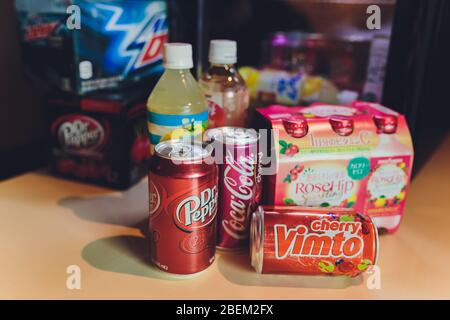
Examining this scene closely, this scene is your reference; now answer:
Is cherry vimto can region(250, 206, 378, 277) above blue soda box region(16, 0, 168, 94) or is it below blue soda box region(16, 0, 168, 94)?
below

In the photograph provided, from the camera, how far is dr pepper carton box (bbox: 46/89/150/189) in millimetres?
1024

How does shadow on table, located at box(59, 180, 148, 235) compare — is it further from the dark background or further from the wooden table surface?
the dark background

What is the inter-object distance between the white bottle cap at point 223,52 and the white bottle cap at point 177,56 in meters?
0.08

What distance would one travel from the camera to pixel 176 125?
840 mm

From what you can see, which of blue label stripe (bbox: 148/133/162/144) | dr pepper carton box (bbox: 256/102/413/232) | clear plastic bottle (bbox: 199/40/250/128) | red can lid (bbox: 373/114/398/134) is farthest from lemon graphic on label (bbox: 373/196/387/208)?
blue label stripe (bbox: 148/133/162/144)

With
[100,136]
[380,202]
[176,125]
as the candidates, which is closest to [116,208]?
[100,136]

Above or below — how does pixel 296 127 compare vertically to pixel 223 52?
below

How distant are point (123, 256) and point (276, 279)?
268 millimetres

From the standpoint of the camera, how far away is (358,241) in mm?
749

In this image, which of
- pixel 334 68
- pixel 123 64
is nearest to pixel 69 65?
pixel 123 64

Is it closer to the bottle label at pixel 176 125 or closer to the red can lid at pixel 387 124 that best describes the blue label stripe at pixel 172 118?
the bottle label at pixel 176 125

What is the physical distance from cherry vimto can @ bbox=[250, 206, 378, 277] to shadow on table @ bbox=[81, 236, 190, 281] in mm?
153

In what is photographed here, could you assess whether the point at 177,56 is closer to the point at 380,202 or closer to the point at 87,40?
the point at 87,40

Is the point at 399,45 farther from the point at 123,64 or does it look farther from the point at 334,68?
the point at 123,64
